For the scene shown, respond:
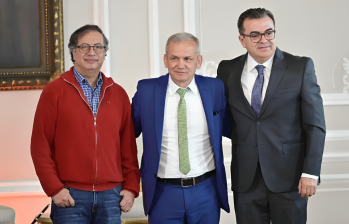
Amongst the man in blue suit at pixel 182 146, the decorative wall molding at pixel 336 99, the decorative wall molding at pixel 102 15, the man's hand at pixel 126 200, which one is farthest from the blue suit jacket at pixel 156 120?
the decorative wall molding at pixel 336 99

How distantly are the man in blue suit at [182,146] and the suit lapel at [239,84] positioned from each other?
0.16 meters

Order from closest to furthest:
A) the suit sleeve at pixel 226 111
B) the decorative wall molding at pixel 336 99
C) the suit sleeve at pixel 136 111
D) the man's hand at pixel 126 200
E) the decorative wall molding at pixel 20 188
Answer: the man's hand at pixel 126 200 < the suit sleeve at pixel 136 111 < the suit sleeve at pixel 226 111 < the decorative wall molding at pixel 20 188 < the decorative wall molding at pixel 336 99

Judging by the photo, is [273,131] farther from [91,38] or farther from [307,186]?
[91,38]

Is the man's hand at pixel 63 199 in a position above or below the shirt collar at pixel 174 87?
below

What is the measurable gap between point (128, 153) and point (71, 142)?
31cm

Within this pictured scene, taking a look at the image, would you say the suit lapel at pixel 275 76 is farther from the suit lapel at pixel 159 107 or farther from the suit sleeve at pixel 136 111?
the suit sleeve at pixel 136 111

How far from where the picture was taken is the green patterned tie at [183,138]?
1854 mm

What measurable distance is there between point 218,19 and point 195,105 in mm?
1689

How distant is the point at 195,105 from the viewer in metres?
1.95

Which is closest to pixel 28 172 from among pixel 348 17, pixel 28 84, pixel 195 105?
pixel 28 84

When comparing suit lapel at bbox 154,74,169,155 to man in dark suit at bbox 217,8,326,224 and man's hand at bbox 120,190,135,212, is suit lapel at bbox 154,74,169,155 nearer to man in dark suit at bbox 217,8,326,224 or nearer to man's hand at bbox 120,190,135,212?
man's hand at bbox 120,190,135,212

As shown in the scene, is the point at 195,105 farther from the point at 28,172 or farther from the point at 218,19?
the point at 28,172

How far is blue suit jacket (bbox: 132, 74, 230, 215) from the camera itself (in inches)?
74.5

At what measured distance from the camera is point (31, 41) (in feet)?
10.7
